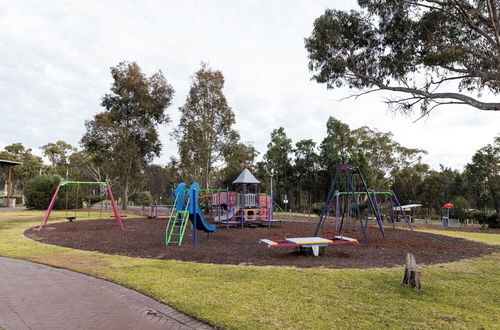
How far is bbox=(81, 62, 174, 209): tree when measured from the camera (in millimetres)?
32406

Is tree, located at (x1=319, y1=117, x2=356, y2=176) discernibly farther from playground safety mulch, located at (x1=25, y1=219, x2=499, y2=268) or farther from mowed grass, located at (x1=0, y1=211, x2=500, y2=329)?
mowed grass, located at (x1=0, y1=211, x2=500, y2=329)

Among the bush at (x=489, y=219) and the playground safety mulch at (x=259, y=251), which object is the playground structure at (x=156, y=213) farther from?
the bush at (x=489, y=219)

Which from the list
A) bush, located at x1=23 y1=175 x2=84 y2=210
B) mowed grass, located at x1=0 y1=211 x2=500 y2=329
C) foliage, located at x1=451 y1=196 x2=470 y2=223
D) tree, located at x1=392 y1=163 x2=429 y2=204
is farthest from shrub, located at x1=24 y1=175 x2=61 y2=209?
tree, located at x1=392 y1=163 x2=429 y2=204

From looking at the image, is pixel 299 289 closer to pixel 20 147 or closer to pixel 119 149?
pixel 119 149

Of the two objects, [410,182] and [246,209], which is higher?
[410,182]

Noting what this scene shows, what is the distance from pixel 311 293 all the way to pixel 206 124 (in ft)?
85.7

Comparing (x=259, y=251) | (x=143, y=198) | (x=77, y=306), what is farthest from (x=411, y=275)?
(x=143, y=198)

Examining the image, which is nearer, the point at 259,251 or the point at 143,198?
the point at 259,251

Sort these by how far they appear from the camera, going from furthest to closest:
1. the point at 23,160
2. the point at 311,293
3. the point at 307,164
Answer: the point at 23,160, the point at 307,164, the point at 311,293

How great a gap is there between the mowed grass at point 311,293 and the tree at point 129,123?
25.6 metres

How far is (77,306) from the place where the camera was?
5105mm

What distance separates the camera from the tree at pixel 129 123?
106 ft

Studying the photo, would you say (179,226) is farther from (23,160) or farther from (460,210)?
(23,160)

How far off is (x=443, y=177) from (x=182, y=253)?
1949 inches
